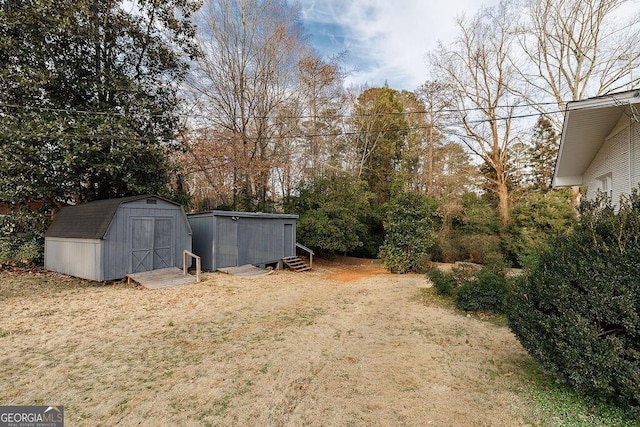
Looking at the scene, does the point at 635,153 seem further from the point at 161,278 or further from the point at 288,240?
the point at 288,240

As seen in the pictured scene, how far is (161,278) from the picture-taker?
945 cm

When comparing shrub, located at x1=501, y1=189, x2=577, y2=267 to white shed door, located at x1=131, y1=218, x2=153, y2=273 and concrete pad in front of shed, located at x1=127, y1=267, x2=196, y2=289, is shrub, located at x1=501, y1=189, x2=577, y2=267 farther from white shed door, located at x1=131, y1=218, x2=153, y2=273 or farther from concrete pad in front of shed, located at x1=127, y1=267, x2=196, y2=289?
white shed door, located at x1=131, y1=218, x2=153, y2=273

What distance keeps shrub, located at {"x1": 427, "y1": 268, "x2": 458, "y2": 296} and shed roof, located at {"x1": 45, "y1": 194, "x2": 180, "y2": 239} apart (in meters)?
8.87

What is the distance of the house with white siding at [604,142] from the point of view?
5195mm

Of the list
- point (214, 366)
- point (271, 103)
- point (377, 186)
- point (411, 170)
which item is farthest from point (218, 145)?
point (214, 366)

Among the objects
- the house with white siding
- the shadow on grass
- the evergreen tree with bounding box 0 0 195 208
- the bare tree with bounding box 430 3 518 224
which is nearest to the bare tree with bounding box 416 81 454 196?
the bare tree with bounding box 430 3 518 224

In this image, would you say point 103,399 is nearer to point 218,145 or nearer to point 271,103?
point 218,145

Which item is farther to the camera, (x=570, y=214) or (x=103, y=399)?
(x=570, y=214)

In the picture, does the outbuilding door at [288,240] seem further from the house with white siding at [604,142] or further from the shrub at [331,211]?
the house with white siding at [604,142]

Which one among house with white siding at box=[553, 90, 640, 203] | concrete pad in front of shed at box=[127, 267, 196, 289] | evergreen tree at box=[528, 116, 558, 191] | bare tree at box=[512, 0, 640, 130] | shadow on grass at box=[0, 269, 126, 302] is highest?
bare tree at box=[512, 0, 640, 130]

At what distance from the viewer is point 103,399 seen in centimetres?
325

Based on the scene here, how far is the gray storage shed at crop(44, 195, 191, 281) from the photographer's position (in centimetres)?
904

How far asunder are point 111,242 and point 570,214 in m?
18.1

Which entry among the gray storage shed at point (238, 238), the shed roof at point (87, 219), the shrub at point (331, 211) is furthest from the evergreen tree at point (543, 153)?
the shed roof at point (87, 219)
